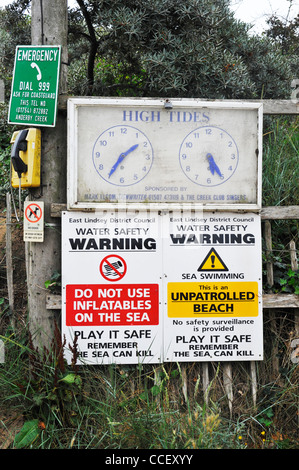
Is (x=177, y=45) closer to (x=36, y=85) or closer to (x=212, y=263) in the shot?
(x=36, y=85)

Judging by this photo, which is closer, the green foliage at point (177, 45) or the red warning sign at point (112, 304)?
the red warning sign at point (112, 304)

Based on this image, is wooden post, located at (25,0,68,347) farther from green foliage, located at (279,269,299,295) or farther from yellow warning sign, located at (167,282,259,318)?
green foliage, located at (279,269,299,295)

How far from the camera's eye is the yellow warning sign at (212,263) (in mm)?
3246

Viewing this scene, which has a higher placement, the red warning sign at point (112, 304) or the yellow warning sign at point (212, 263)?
the yellow warning sign at point (212, 263)

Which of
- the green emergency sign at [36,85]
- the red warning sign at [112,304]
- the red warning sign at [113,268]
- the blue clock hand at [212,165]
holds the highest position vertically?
the green emergency sign at [36,85]

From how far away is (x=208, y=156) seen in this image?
3254 millimetres

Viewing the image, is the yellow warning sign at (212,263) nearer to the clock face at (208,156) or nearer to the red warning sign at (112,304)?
the red warning sign at (112,304)

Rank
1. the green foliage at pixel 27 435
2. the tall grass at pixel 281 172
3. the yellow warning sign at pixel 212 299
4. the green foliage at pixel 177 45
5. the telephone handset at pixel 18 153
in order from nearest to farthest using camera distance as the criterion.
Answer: the green foliage at pixel 27 435
the telephone handset at pixel 18 153
the yellow warning sign at pixel 212 299
the tall grass at pixel 281 172
the green foliage at pixel 177 45

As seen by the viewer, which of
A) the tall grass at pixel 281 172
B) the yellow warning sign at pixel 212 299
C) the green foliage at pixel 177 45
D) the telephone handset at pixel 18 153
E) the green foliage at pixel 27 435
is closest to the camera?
the green foliage at pixel 27 435

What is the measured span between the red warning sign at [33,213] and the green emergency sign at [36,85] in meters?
0.65

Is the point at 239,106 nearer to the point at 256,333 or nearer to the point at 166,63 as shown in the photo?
the point at 166,63

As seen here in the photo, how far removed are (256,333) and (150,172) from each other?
61.3 inches

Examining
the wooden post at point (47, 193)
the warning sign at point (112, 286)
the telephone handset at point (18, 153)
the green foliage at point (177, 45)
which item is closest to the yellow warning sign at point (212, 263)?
the warning sign at point (112, 286)
